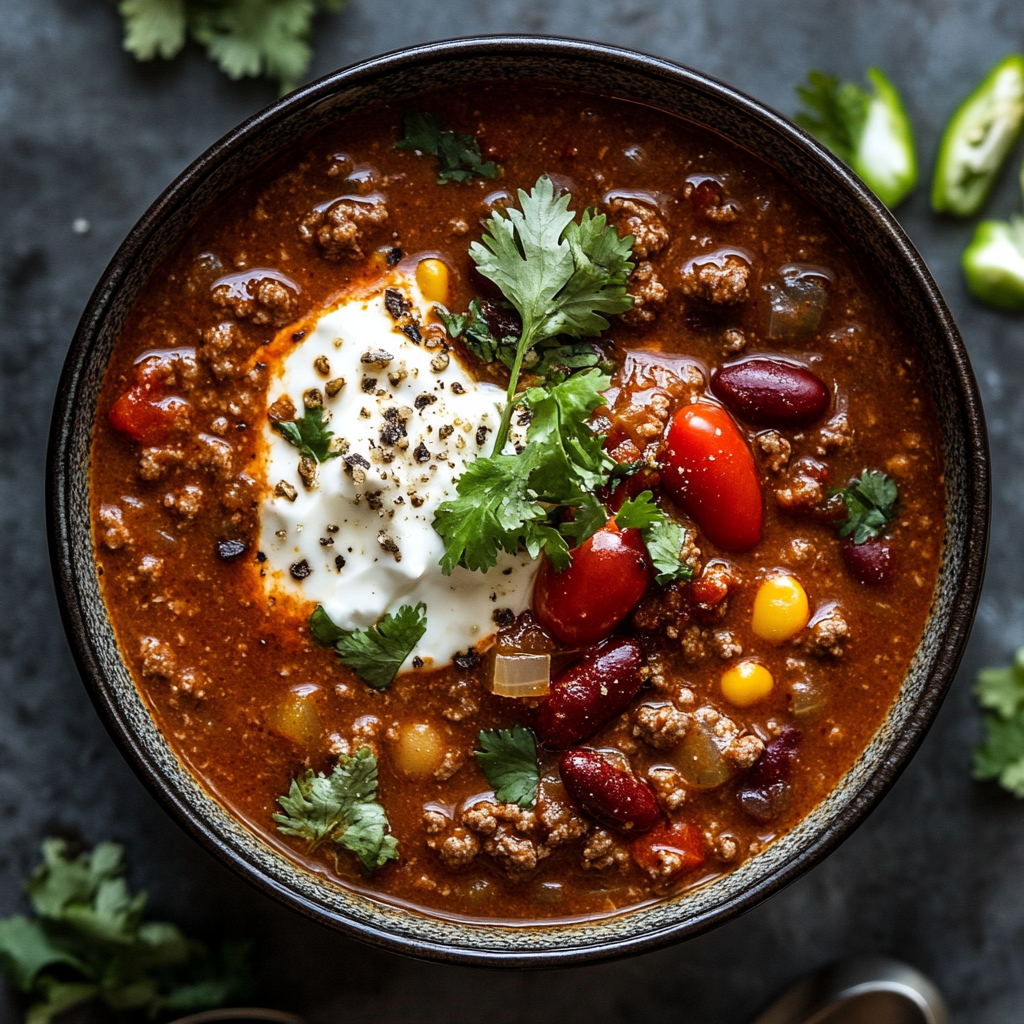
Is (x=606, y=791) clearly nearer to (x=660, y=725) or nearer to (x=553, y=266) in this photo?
(x=660, y=725)

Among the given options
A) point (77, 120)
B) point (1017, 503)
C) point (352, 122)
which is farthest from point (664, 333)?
point (77, 120)

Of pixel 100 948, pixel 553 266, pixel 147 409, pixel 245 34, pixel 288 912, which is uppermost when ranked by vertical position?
pixel 245 34

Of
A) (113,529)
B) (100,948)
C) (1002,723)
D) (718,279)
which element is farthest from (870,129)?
(100,948)

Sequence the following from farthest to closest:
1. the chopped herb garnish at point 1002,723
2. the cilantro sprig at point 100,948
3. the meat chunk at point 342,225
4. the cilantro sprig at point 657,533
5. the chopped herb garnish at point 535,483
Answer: the chopped herb garnish at point 1002,723, the cilantro sprig at point 100,948, the meat chunk at point 342,225, the cilantro sprig at point 657,533, the chopped herb garnish at point 535,483

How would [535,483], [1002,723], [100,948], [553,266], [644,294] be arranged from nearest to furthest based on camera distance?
[535,483], [553,266], [644,294], [100,948], [1002,723]

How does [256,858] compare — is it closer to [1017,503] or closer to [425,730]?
[425,730]

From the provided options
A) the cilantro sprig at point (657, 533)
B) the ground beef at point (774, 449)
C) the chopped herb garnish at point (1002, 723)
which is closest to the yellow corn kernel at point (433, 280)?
the cilantro sprig at point (657, 533)

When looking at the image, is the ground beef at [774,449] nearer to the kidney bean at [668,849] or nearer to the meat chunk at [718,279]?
the meat chunk at [718,279]

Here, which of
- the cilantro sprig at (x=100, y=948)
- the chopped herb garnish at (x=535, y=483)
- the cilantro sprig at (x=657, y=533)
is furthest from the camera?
the cilantro sprig at (x=100, y=948)
